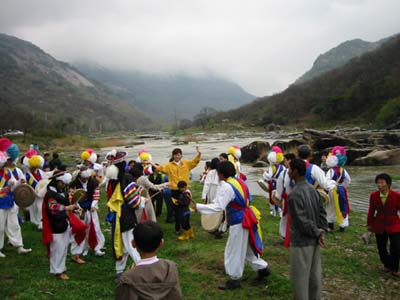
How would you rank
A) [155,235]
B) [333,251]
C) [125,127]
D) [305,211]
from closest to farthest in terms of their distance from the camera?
[155,235] → [305,211] → [333,251] → [125,127]

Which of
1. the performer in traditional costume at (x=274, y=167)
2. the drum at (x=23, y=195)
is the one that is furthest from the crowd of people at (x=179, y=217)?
the performer in traditional costume at (x=274, y=167)

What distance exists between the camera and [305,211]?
467cm

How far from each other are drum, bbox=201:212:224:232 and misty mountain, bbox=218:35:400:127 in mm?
55116

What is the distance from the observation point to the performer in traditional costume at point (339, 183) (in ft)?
30.0

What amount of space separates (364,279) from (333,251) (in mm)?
1417

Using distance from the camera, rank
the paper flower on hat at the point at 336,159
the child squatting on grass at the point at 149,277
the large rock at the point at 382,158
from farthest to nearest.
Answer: the large rock at the point at 382,158
the paper flower on hat at the point at 336,159
the child squatting on grass at the point at 149,277

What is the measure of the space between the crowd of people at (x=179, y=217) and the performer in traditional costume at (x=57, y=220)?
0.02 m

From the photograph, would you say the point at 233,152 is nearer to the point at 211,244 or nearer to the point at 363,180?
the point at 211,244

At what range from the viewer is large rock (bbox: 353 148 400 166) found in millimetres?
25969

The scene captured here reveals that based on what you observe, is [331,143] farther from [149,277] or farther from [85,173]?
[149,277]

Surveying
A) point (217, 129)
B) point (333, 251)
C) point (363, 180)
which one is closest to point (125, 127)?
point (217, 129)

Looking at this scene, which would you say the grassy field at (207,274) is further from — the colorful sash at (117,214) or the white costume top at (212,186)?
the white costume top at (212,186)

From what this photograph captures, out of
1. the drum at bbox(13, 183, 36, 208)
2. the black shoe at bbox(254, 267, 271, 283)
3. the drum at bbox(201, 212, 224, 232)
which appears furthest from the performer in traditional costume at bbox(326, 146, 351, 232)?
the drum at bbox(13, 183, 36, 208)

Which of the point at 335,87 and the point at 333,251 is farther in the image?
the point at 335,87
